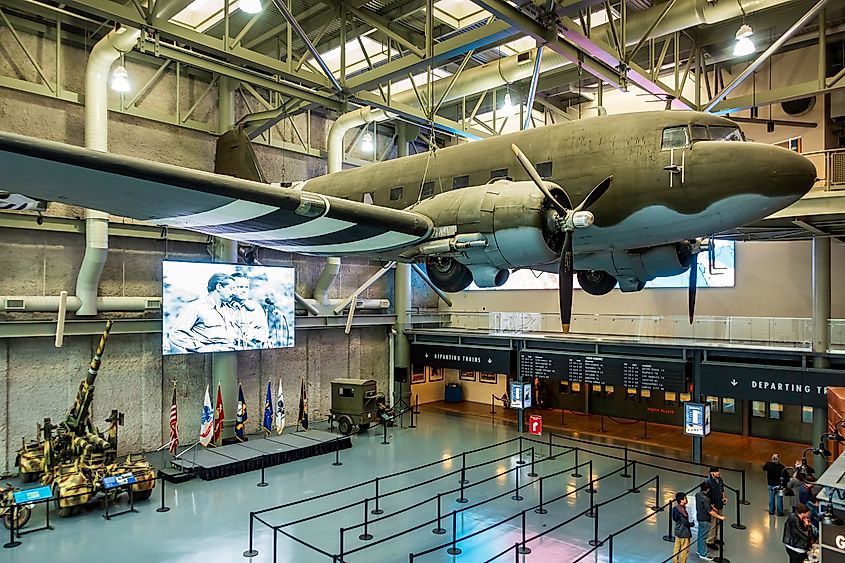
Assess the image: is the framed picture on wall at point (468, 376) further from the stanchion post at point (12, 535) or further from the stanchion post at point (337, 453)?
the stanchion post at point (12, 535)

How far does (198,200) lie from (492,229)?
4013mm

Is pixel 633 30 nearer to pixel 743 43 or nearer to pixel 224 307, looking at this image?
pixel 743 43

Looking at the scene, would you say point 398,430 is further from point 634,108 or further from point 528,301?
point 634,108

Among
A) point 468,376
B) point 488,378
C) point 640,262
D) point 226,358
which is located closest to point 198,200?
point 640,262

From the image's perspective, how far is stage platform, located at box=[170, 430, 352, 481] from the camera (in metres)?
15.3

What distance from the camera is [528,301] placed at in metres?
26.1

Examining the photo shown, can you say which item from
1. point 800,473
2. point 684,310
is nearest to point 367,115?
point 684,310

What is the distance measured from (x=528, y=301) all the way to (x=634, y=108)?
930cm

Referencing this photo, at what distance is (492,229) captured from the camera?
827cm

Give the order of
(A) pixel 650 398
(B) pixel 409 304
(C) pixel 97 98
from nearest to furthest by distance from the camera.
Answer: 1. (C) pixel 97 98
2. (A) pixel 650 398
3. (B) pixel 409 304

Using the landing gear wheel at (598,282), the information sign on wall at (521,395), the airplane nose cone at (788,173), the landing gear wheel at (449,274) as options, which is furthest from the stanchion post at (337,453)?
the airplane nose cone at (788,173)

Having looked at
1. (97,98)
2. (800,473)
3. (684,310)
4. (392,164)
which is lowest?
(800,473)

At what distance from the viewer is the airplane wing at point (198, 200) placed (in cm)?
580

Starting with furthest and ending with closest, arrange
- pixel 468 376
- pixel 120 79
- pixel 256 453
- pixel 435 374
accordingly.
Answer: pixel 468 376
pixel 435 374
pixel 256 453
pixel 120 79
